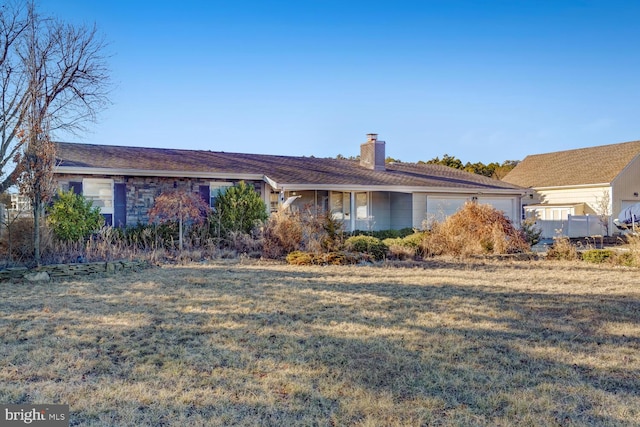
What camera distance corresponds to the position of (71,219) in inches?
486

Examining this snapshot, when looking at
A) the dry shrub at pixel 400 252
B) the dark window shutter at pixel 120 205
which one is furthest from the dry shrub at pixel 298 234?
the dark window shutter at pixel 120 205

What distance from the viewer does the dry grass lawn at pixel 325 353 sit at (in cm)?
342

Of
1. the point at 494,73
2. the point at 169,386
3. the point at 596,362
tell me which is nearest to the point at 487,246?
the point at 494,73

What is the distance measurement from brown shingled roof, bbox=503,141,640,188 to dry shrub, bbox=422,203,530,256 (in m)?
14.4

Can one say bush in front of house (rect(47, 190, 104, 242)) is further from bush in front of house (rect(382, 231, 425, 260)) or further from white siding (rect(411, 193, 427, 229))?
white siding (rect(411, 193, 427, 229))

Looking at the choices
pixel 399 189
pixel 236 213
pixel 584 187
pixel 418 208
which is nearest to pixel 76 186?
pixel 236 213

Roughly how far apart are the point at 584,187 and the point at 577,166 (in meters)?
2.46

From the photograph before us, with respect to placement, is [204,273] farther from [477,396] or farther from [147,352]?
[477,396]

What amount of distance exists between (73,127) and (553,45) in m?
17.7

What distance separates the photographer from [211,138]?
73.4 feet

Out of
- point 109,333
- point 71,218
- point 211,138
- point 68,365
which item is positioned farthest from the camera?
point 211,138

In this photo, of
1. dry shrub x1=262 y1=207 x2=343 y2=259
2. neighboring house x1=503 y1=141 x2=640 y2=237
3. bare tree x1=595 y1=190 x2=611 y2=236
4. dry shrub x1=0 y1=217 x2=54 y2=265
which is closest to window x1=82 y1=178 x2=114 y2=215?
dry shrub x1=0 y1=217 x2=54 y2=265

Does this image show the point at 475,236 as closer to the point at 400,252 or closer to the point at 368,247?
the point at 400,252

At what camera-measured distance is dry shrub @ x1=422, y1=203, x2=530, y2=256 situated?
12906 millimetres
